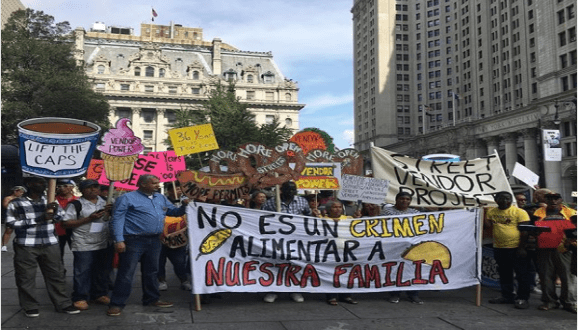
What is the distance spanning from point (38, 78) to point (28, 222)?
2838cm

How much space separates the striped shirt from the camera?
5578mm

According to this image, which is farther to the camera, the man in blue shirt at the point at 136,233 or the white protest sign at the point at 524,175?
the white protest sign at the point at 524,175

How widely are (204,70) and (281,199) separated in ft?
233

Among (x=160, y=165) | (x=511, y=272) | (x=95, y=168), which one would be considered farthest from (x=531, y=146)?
(x=95, y=168)

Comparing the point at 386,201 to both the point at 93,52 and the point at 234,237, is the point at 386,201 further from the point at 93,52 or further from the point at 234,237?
the point at 93,52

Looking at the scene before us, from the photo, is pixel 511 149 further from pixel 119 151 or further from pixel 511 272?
pixel 119 151

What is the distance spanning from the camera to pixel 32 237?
5.64 metres

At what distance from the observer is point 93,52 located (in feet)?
242

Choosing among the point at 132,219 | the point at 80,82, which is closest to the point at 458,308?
the point at 132,219

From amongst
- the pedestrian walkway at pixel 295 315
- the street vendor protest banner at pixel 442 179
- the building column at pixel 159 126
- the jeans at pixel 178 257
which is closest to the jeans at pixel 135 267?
the pedestrian walkway at pixel 295 315

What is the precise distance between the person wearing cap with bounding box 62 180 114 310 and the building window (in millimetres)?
68926

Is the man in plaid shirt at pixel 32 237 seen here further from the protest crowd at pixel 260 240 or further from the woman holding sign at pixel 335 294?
the woman holding sign at pixel 335 294

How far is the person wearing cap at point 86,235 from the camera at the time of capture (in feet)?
20.0

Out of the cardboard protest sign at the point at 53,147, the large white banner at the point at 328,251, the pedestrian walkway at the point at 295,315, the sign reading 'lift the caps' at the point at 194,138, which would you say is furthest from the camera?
the sign reading 'lift the caps' at the point at 194,138
